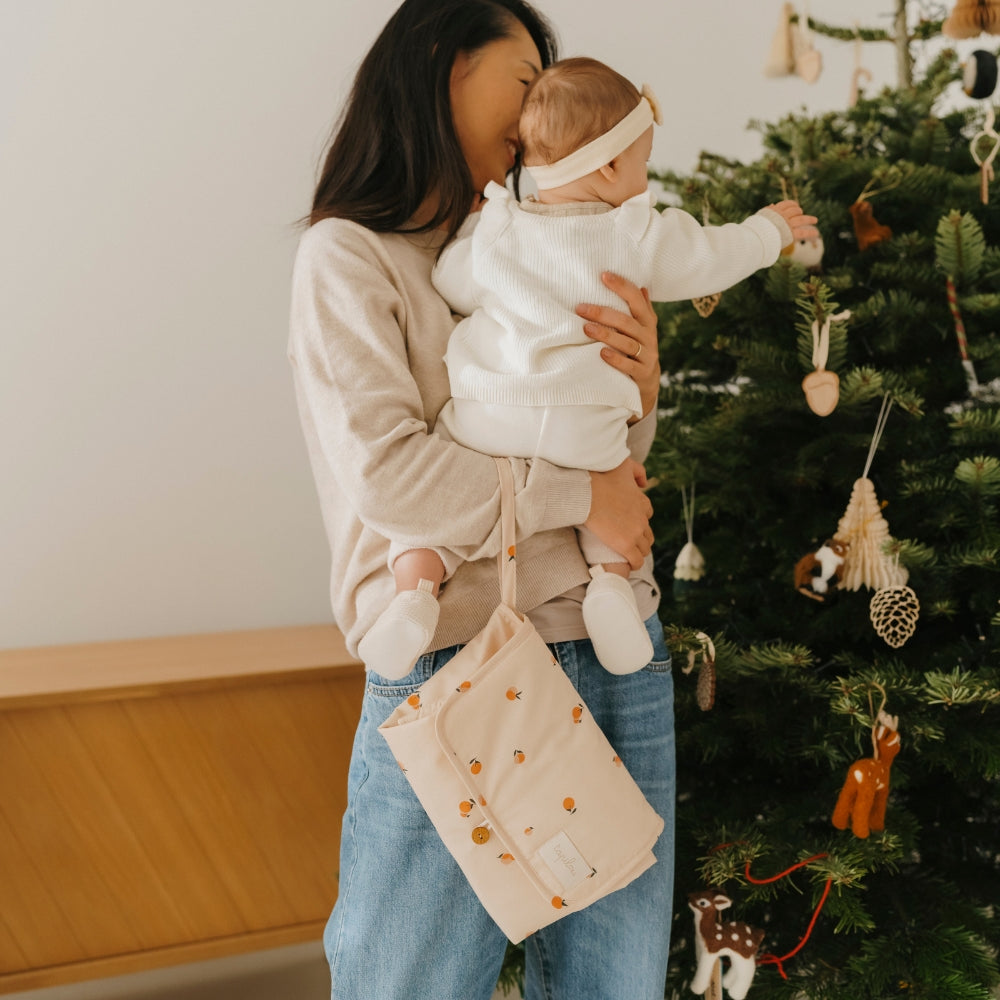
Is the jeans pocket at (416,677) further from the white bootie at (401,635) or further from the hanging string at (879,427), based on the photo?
the hanging string at (879,427)

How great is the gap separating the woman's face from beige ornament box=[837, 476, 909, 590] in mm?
591

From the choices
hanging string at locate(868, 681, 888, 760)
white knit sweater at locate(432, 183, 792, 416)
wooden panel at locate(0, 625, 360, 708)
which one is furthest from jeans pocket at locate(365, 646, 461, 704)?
wooden panel at locate(0, 625, 360, 708)

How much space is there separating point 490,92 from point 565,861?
2.59 ft

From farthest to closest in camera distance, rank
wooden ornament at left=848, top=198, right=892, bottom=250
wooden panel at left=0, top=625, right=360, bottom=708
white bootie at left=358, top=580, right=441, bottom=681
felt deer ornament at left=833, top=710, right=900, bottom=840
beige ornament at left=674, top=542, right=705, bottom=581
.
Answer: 1. wooden panel at left=0, top=625, right=360, bottom=708
2. beige ornament at left=674, top=542, right=705, bottom=581
3. wooden ornament at left=848, top=198, right=892, bottom=250
4. felt deer ornament at left=833, top=710, right=900, bottom=840
5. white bootie at left=358, top=580, right=441, bottom=681

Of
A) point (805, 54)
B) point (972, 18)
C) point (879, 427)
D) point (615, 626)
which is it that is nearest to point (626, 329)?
point (615, 626)

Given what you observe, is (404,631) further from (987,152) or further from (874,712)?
(987,152)

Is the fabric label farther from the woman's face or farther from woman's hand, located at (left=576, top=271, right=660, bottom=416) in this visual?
the woman's face

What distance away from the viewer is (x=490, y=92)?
1001 millimetres

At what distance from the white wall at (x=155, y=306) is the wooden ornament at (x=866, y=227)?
3.51ft

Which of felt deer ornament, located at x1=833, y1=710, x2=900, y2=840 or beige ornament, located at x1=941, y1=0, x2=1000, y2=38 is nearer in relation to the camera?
felt deer ornament, located at x1=833, y1=710, x2=900, y2=840

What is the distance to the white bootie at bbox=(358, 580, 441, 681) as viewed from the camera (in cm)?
80

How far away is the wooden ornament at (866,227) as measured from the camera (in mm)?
1174

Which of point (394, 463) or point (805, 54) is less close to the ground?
point (805, 54)

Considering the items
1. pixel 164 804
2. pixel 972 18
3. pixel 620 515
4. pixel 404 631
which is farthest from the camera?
pixel 164 804
